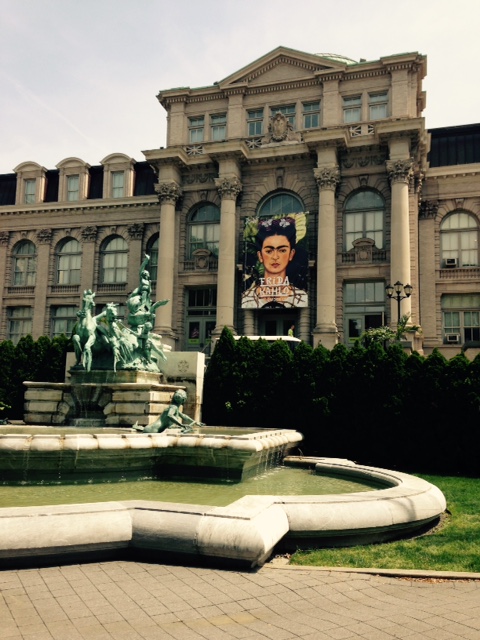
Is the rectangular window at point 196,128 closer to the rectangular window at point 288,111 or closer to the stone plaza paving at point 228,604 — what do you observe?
the rectangular window at point 288,111

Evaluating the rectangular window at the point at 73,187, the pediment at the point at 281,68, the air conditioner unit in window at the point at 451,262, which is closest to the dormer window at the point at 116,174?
the rectangular window at the point at 73,187

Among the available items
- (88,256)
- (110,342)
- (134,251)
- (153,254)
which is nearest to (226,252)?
(153,254)

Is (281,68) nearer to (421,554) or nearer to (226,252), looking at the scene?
(226,252)

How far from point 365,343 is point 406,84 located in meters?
18.3

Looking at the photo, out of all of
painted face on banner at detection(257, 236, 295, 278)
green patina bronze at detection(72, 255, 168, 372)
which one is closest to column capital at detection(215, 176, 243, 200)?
painted face on banner at detection(257, 236, 295, 278)

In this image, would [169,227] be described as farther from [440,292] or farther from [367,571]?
[367,571]

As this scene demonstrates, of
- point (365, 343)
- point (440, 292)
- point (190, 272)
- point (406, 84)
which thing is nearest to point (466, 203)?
point (440, 292)

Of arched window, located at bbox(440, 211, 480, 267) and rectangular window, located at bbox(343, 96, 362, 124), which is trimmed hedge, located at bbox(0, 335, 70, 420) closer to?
rectangular window, located at bbox(343, 96, 362, 124)

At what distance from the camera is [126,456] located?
11.3 meters

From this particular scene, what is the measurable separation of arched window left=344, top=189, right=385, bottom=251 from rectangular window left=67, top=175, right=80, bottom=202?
79.6ft

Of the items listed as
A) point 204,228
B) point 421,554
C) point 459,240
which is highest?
point 204,228

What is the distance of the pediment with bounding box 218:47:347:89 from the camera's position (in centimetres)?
4178

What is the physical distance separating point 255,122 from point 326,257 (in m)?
12.9

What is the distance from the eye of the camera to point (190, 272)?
4297cm
